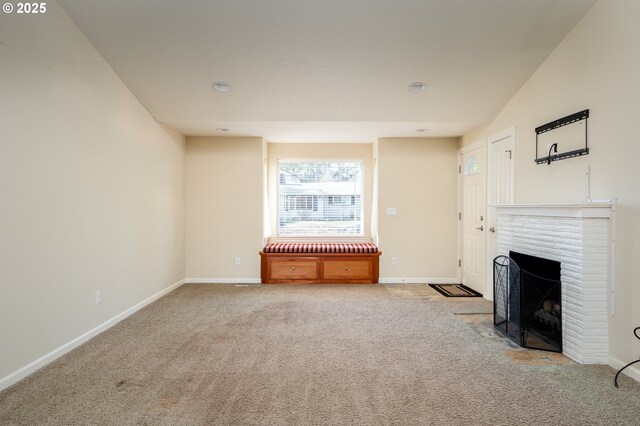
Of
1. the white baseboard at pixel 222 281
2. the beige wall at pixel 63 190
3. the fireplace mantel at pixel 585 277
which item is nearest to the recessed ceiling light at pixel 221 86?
the beige wall at pixel 63 190

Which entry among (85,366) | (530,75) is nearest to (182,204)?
(85,366)

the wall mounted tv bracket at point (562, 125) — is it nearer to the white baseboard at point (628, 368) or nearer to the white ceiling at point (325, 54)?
the white ceiling at point (325, 54)

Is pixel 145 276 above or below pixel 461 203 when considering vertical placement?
below

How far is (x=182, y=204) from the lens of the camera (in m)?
4.73

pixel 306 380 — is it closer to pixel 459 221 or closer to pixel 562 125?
pixel 562 125

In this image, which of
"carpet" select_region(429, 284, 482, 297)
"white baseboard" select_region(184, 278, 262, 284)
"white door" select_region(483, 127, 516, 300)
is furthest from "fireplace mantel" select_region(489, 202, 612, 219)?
"white baseboard" select_region(184, 278, 262, 284)

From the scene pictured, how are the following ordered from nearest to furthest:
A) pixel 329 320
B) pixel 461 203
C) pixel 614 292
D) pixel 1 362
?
pixel 1 362, pixel 614 292, pixel 329 320, pixel 461 203

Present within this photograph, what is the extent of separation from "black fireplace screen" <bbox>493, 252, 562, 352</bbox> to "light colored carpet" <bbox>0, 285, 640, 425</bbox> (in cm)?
31

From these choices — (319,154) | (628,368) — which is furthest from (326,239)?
(628,368)

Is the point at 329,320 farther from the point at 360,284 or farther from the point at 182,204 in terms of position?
the point at 182,204

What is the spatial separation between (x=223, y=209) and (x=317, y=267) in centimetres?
172

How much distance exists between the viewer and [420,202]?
484 centimetres

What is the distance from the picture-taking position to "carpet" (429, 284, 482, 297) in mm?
4160

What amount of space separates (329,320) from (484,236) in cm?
236
